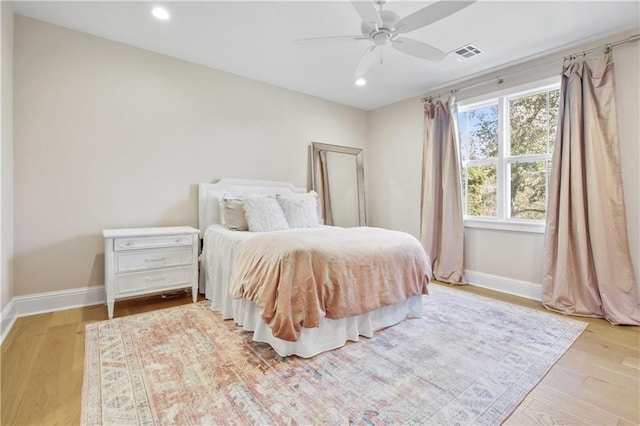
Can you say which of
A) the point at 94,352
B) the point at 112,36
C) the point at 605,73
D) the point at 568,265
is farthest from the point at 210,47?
the point at 568,265

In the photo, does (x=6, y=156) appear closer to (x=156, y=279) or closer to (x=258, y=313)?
(x=156, y=279)

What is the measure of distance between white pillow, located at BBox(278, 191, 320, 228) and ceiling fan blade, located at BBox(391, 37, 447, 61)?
1894 millimetres

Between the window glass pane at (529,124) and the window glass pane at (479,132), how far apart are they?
191mm

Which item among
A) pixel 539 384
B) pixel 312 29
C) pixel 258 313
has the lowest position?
pixel 539 384

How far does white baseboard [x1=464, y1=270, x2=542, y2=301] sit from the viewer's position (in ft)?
10.4

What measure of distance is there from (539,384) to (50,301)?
150 inches

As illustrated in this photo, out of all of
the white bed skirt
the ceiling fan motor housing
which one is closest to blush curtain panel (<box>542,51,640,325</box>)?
the white bed skirt

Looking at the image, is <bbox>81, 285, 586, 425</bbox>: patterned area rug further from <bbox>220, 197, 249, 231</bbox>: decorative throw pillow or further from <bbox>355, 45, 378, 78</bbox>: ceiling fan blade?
<bbox>355, 45, 378, 78</bbox>: ceiling fan blade

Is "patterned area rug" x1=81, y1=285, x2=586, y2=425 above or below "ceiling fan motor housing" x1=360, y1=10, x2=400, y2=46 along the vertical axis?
below

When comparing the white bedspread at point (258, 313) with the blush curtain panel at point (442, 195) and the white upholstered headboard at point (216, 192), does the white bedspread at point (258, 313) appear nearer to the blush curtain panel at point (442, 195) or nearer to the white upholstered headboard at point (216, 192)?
the white upholstered headboard at point (216, 192)

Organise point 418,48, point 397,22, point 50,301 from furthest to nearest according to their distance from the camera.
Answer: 1. point 50,301
2. point 418,48
3. point 397,22

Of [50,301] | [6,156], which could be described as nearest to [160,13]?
[6,156]

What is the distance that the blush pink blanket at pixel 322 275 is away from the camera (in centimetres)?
183

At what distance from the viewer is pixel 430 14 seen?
1.85m
